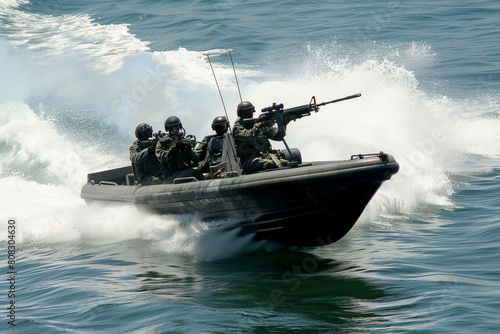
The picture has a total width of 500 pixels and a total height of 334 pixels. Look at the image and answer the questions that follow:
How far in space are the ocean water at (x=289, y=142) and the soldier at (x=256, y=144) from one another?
967mm

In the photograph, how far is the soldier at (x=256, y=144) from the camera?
873 centimetres

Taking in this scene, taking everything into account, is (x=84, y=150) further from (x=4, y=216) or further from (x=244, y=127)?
(x=244, y=127)

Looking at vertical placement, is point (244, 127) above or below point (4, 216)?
above

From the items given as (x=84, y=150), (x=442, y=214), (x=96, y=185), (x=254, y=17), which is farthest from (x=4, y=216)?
(x=254, y=17)

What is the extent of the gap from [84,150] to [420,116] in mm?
7557

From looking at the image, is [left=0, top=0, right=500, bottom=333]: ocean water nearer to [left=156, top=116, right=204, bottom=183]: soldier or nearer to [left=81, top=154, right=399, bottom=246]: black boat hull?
[left=81, top=154, right=399, bottom=246]: black boat hull

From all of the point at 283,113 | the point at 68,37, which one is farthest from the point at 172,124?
the point at 68,37

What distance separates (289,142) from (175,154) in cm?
484

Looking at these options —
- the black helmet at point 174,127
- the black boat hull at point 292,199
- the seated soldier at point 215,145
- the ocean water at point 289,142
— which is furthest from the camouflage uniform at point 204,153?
the ocean water at point 289,142

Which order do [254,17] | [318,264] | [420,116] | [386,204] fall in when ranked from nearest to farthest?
1. [318,264]
2. [386,204]
3. [420,116]
4. [254,17]

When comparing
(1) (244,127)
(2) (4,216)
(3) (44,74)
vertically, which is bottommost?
(2) (4,216)

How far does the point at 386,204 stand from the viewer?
34.5 ft

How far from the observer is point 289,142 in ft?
47.0

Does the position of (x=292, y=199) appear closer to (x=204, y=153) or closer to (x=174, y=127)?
(x=174, y=127)
